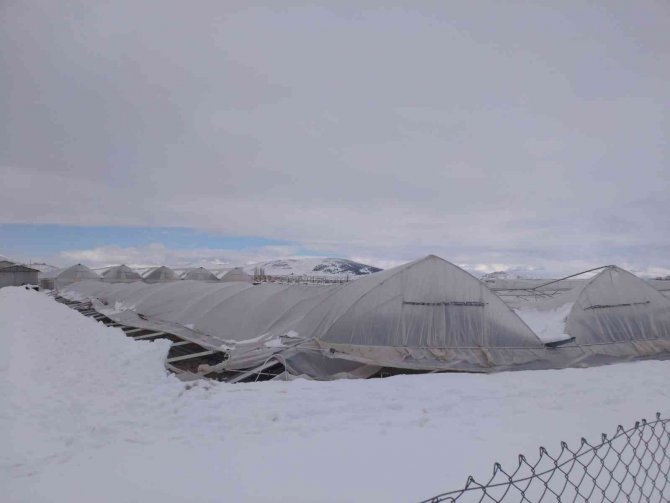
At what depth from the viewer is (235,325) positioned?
15820 millimetres

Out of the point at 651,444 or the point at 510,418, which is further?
the point at 510,418

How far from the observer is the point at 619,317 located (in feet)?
42.1

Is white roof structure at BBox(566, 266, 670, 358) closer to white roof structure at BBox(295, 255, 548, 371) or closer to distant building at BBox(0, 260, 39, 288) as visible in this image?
white roof structure at BBox(295, 255, 548, 371)

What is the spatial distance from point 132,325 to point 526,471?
19.1 m

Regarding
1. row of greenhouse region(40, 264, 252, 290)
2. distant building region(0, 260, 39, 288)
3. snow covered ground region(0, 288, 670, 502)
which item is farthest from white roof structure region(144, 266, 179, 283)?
snow covered ground region(0, 288, 670, 502)

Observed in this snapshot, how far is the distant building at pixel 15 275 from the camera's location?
182ft

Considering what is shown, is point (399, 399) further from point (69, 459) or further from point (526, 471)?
point (69, 459)

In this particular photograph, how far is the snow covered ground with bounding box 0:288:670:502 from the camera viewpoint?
170 inches

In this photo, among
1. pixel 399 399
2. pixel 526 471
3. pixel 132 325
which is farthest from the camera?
pixel 132 325

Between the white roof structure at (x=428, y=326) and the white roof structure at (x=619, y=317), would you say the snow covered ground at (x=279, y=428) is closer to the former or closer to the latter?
the white roof structure at (x=428, y=326)

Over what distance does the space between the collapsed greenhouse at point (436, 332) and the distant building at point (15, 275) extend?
182 ft

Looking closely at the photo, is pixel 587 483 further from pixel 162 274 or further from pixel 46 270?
pixel 46 270

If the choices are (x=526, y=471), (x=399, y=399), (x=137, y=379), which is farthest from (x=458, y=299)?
(x=137, y=379)

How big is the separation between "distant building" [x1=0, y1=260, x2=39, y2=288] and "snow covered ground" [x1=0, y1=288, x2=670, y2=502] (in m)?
57.6
